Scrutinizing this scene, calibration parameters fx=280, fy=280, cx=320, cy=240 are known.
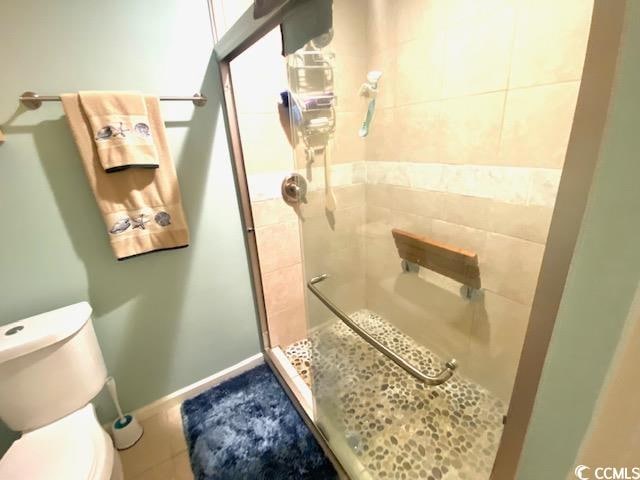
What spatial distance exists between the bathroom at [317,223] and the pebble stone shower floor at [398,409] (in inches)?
0.4

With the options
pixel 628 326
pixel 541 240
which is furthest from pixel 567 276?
pixel 541 240

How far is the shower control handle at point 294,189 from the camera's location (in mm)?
1507

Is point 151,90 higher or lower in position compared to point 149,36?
lower

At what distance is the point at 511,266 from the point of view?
116cm

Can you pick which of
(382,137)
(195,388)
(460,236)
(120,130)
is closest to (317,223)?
(382,137)

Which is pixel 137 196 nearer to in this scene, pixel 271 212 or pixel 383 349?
pixel 271 212

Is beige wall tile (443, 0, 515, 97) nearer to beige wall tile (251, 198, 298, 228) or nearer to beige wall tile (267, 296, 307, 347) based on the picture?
beige wall tile (251, 198, 298, 228)

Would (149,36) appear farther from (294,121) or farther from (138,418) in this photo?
(138,418)

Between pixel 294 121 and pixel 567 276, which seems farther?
pixel 294 121

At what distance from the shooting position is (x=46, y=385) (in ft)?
3.43

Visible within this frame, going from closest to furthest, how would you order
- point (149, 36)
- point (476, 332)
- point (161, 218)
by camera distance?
1. point (149, 36)
2. point (161, 218)
3. point (476, 332)

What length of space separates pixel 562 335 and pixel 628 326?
0.23 feet
